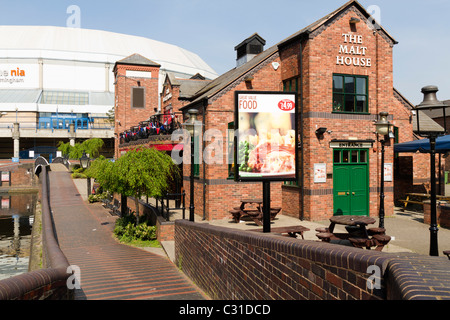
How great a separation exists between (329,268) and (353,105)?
12.1 metres

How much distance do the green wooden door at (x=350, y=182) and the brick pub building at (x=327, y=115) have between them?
4 cm

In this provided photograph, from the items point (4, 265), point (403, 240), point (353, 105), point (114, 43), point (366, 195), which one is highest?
point (114, 43)

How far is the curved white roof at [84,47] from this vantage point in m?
77.4

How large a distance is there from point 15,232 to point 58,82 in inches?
2247

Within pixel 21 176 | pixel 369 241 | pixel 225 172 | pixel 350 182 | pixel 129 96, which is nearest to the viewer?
pixel 369 241

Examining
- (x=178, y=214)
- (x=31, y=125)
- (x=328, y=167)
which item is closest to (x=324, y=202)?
(x=328, y=167)

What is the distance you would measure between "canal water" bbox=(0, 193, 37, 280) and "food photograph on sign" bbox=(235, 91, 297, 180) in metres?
12.7

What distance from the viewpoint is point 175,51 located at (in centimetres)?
10194

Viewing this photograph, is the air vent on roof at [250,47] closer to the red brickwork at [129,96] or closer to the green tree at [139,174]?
the green tree at [139,174]

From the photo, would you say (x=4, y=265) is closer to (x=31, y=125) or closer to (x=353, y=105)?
(x=353, y=105)

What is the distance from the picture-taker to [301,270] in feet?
13.0

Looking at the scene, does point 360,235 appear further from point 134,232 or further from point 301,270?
point 134,232

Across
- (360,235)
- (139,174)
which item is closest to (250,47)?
(139,174)

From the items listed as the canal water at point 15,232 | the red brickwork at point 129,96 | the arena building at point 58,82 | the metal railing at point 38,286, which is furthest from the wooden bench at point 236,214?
the arena building at point 58,82
